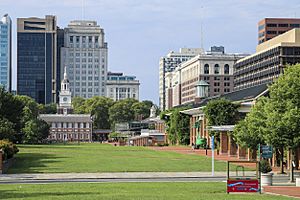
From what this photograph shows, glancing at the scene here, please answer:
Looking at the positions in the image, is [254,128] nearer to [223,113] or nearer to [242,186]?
[242,186]

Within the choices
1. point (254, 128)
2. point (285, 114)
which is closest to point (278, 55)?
point (254, 128)

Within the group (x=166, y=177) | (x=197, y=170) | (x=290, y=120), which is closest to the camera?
(x=290, y=120)

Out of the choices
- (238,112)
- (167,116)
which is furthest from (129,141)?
(238,112)

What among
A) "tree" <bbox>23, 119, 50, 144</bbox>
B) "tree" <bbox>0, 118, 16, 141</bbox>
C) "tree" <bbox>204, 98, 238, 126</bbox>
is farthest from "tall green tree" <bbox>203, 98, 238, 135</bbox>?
"tree" <bbox>23, 119, 50, 144</bbox>

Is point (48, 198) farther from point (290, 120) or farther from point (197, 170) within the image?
point (197, 170)

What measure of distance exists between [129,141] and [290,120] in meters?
151

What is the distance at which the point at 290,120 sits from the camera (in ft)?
151

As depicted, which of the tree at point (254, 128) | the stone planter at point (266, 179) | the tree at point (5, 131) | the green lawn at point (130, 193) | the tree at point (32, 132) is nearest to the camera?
the green lawn at point (130, 193)

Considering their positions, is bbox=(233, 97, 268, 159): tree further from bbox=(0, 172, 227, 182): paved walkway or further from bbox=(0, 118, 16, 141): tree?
bbox=(0, 118, 16, 141): tree

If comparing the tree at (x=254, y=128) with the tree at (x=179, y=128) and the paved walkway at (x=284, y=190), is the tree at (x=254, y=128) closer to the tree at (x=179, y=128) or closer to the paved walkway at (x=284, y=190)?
the paved walkway at (x=284, y=190)

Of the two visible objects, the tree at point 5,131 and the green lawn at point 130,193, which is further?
the tree at point 5,131

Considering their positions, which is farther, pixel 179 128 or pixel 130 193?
pixel 179 128

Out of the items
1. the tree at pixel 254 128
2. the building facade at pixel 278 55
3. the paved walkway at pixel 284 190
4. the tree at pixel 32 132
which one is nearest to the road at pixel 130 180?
the paved walkway at pixel 284 190

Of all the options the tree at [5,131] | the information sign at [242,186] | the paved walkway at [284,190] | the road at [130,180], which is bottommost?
the road at [130,180]
